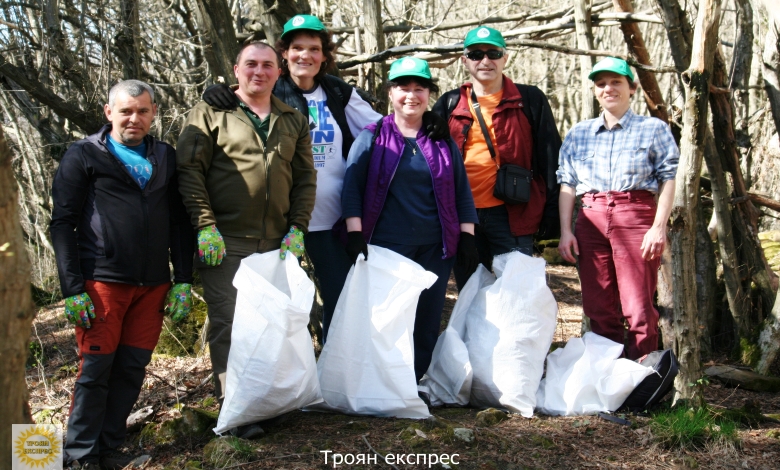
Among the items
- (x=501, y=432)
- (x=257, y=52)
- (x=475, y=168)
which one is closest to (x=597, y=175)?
(x=475, y=168)

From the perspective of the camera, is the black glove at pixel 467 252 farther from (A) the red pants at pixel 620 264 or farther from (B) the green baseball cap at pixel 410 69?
(B) the green baseball cap at pixel 410 69

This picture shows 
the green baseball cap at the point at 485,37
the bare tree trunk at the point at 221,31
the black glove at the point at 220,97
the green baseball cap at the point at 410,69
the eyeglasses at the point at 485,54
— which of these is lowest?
the black glove at the point at 220,97

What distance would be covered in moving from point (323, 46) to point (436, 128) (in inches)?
33.1

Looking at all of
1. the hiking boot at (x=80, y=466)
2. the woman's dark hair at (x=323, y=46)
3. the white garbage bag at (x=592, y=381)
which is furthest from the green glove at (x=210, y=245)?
the white garbage bag at (x=592, y=381)

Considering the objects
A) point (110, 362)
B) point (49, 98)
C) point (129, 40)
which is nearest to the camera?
point (110, 362)

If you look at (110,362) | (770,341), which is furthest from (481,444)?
(770,341)

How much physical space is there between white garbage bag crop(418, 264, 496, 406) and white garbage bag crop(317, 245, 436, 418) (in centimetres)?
38

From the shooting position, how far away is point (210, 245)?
3227 millimetres

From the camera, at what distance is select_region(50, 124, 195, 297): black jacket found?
3.02 m

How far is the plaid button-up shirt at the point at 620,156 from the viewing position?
3805 millimetres

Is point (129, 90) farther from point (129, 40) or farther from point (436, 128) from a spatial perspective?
point (129, 40)

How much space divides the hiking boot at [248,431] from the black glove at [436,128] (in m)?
1.81

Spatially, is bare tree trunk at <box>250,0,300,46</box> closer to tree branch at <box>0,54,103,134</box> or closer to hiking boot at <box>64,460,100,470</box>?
tree branch at <box>0,54,103,134</box>

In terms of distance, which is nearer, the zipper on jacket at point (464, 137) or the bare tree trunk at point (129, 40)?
the zipper on jacket at point (464, 137)
